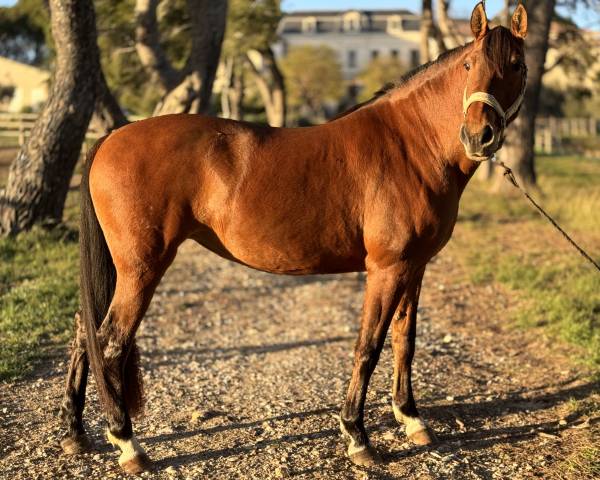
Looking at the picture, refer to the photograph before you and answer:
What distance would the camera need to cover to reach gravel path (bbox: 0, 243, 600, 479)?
407 cm

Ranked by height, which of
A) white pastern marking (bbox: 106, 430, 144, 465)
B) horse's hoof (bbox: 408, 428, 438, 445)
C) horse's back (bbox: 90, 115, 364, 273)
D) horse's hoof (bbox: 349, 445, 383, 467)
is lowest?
horse's hoof (bbox: 408, 428, 438, 445)

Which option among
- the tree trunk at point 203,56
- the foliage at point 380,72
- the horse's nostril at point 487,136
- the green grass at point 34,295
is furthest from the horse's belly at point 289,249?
the foliage at point 380,72

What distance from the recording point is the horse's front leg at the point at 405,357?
446 cm

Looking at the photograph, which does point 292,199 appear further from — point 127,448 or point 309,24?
point 309,24

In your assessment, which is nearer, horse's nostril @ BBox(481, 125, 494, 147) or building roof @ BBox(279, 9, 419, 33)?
horse's nostril @ BBox(481, 125, 494, 147)

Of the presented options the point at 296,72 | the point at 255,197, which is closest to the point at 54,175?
the point at 255,197

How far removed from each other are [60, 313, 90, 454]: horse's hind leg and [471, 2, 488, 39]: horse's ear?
2.74 meters

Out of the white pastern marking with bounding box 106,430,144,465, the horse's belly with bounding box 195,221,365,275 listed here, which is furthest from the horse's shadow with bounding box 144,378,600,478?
the horse's belly with bounding box 195,221,365,275

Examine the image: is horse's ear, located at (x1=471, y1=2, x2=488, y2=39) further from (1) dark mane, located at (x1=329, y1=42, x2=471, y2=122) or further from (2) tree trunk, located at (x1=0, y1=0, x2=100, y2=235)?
(2) tree trunk, located at (x1=0, y1=0, x2=100, y2=235)

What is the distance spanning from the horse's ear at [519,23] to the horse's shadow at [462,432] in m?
2.41

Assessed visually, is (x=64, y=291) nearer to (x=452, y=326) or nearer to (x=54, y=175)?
(x=54, y=175)

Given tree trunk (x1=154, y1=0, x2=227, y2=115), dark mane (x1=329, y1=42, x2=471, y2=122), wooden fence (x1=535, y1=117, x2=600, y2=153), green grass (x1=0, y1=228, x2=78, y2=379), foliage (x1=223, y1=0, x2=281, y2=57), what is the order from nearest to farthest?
dark mane (x1=329, y1=42, x2=471, y2=122) → green grass (x1=0, y1=228, x2=78, y2=379) → tree trunk (x1=154, y1=0, x2=227, y2=115) → foliage (x1=223, y1=0, x2=281, y2=57) → wooden fence (x1=535, y1=117, x2=600, y2=153)

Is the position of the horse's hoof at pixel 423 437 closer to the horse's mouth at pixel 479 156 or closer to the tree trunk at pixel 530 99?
the horse's mouth at pixel 479 156

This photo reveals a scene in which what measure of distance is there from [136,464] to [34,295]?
12.0ft
